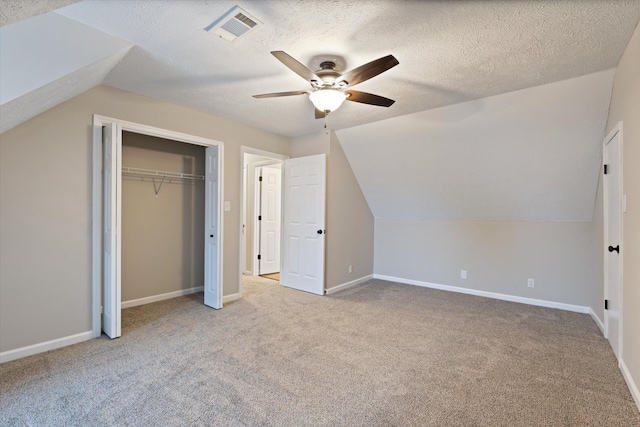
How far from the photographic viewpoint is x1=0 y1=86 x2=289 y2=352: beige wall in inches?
97.1

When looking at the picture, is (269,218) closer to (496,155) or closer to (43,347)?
(43,347)

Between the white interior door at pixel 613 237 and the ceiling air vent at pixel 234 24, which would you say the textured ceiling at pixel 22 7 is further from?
the white interior door at pixel 613 237

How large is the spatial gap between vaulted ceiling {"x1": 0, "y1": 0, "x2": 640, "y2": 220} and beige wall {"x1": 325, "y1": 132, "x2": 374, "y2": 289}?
0.84 meters

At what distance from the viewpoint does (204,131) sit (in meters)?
3.80

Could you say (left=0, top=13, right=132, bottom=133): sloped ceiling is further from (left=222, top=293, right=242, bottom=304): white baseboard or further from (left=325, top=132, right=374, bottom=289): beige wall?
(left=325, top=132, right=374, bottom=289): beige wall

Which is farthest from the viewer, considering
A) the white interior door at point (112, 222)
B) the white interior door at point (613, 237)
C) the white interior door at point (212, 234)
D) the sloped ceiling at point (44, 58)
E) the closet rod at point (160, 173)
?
the white interior door at point (212, 234)

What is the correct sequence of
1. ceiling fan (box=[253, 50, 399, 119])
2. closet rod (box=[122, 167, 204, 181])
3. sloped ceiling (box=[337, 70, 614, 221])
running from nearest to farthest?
ceiling fan (box=[253, 50, 399, 119]), sloped ceiling (box=[337, 70, 614, 221]), closet rod (box=[122, 167, 204, 181])

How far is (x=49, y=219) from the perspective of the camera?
8.71ft

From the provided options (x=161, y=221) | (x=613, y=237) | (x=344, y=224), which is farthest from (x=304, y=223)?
(x=613, y=237)

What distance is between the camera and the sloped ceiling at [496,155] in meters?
3.01

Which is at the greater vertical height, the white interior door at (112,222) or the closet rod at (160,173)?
the closet rod at (160,173)

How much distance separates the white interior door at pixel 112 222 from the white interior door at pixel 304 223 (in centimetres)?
241

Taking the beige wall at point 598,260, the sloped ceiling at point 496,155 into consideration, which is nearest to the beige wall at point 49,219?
the sloped ceiling at point 496,155

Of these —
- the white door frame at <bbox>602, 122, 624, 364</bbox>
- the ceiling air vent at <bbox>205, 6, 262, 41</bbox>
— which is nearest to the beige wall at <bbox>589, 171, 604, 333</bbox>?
the white door frame at <bbox>602, 122, 624, 364</bbox>
